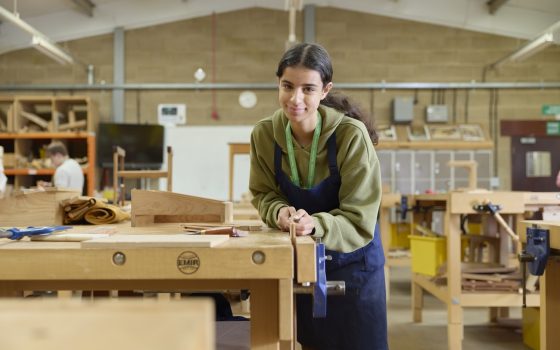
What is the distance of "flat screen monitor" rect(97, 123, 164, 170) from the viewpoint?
26.8ft

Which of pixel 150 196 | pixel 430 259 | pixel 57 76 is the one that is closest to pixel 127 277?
pixel 150 196

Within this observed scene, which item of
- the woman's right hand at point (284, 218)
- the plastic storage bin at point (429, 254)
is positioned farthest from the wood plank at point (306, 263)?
the plastic storage bin at point (429, 254)

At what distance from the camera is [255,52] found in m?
8.62

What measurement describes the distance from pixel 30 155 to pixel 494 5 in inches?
270

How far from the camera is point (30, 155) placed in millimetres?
8031

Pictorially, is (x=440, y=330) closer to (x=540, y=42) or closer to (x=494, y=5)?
(x=540, y=42)

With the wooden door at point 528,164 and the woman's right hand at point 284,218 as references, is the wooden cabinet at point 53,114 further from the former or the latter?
the woman's right hand at point 284,218

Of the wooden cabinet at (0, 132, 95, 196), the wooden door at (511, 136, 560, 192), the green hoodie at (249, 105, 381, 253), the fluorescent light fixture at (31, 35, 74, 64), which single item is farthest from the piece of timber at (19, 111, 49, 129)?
the green hoodie at (249, 105, 381, 253)

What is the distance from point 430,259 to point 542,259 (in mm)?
1881

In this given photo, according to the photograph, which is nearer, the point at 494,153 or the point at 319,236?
the point at 319,236

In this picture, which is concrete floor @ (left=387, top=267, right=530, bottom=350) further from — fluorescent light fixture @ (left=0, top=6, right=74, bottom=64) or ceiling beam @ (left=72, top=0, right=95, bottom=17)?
ceiling beam @ (left=72, top=0, right=95, bottom=17)

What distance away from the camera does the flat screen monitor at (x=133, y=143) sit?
8.18 m

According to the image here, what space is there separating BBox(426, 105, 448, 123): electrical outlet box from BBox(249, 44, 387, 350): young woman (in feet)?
22.3

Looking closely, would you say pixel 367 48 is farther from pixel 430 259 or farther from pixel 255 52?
pixel 430 259
